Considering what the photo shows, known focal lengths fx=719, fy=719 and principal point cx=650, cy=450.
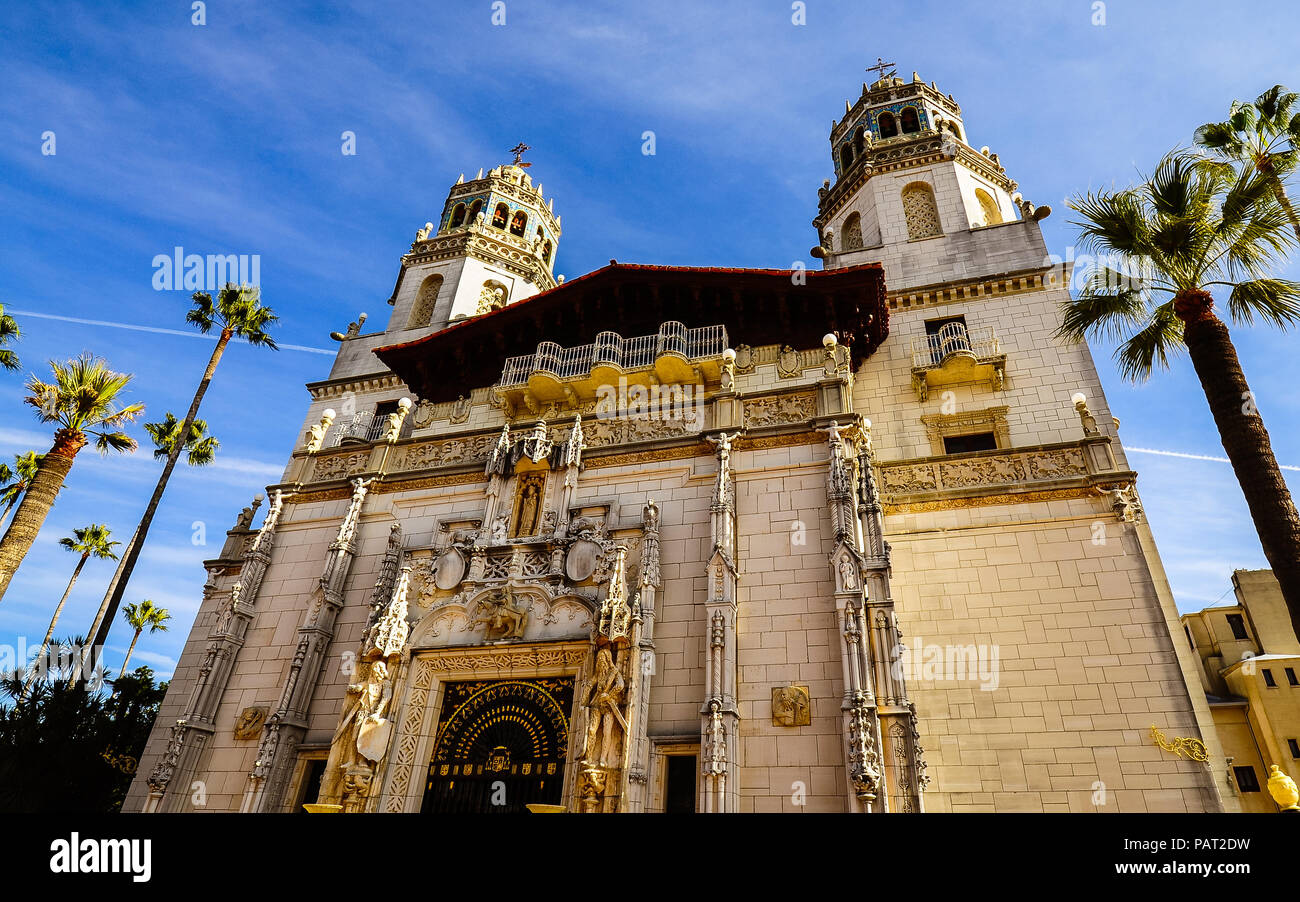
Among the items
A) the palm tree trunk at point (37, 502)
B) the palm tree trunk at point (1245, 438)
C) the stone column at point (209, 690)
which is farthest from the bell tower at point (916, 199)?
the palm tree trunk at point (37, 502)

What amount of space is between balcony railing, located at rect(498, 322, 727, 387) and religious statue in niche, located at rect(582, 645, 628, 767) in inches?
297

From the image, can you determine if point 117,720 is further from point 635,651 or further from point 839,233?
point 839,233

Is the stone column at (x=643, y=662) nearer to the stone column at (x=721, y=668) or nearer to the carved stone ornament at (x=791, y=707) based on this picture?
the stone column at (x=721, y=668)

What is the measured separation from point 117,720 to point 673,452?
15.5 meters

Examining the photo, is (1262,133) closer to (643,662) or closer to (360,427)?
(643,662)

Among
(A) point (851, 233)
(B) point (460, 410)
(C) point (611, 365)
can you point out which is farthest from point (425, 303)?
(A) point (851, 233)

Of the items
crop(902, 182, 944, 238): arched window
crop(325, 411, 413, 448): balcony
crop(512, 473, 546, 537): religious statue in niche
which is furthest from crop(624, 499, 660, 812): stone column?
crop(902, 182, 944, 238): arched window

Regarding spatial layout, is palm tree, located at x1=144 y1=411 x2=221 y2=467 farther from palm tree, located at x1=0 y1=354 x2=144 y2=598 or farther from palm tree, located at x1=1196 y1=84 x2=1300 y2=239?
palm tree, located at x1=1196 y1=84 x2=1300 y2=239

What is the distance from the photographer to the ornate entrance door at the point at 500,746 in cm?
1278

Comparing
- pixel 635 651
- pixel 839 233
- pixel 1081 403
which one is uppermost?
pixel 839 233

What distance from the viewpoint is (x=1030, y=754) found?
42.2ft

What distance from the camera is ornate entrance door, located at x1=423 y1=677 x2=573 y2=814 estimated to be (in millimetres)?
12781

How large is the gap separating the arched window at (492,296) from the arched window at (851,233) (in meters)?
12.8
